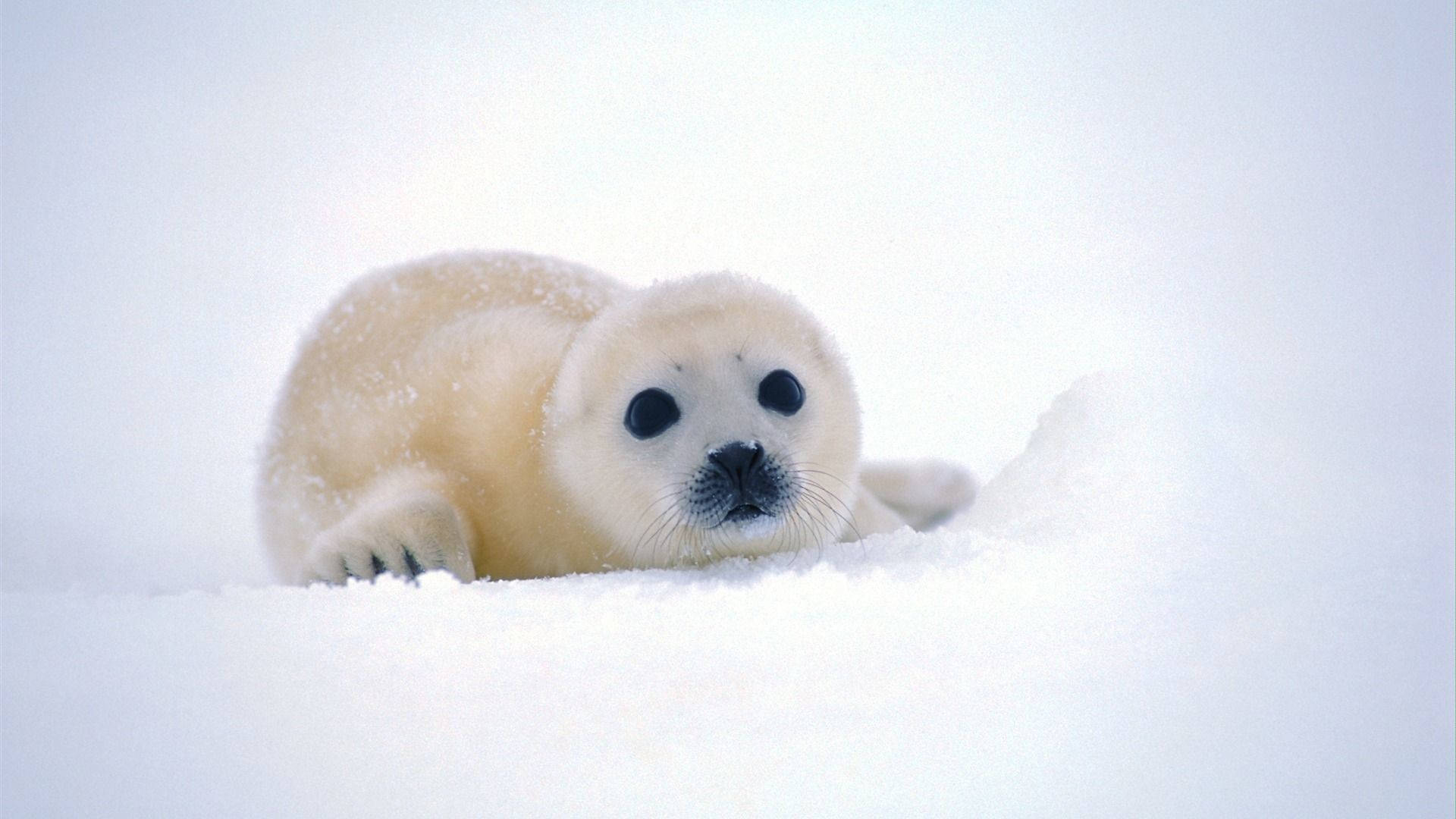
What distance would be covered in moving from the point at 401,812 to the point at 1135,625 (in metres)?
0.87

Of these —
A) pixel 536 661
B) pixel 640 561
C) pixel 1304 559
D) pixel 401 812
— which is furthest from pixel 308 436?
pixel 1304 559

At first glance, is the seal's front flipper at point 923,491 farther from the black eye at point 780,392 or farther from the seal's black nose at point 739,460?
the seal's black nose at point 739,460

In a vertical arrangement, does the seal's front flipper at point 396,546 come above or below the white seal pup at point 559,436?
below

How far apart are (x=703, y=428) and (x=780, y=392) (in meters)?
0.17

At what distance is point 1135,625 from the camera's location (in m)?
1.44

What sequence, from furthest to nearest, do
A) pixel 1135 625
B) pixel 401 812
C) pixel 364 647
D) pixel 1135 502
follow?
pixel 1135 502 → pixel 1135 625 → pixel 364 647 → pixel 401 812

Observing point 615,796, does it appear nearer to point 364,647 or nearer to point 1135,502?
point 364,647

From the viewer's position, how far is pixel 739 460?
1781 millimetres

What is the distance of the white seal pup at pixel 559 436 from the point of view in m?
1.88

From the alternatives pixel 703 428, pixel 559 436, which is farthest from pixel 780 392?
pixel 559 436

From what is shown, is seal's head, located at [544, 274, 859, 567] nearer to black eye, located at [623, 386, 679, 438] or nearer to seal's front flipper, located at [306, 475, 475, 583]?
black eye, located at [623, 386, 679, 438]

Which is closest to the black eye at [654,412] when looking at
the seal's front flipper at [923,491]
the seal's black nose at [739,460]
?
the seal's black nose at [739,460]

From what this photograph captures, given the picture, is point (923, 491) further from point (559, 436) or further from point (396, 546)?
point (396, 546)

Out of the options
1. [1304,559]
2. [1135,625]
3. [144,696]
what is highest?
[1304,559]
